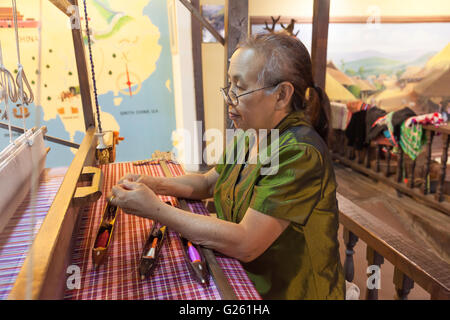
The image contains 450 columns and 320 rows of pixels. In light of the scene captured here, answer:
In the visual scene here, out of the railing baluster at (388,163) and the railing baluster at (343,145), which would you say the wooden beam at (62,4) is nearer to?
the railing baluster at (388,163)

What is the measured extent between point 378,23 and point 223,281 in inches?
247

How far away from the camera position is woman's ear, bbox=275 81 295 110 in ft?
4.05

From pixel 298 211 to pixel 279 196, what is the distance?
85 mm

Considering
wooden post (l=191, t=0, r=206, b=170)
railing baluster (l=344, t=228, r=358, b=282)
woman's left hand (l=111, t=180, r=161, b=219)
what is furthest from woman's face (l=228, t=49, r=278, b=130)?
wooden post (l=191, t=0, r=206, b=170)

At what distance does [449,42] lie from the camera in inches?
241

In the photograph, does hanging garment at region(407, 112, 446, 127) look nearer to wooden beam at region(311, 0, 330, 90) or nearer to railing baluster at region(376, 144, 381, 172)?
railing baluster at region(376, 144, 381, 172)

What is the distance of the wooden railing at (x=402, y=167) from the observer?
376 cm

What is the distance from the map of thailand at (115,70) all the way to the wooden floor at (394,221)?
2.80 metres

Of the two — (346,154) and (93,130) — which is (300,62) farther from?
(346,154)

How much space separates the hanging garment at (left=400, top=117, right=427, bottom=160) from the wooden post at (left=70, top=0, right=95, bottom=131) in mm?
3496

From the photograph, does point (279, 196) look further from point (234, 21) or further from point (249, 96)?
point (234, 21)

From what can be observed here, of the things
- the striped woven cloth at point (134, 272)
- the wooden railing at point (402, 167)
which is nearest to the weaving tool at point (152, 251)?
the striped woven cloth at point (134, 272)

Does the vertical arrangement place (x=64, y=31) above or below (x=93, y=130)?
above
